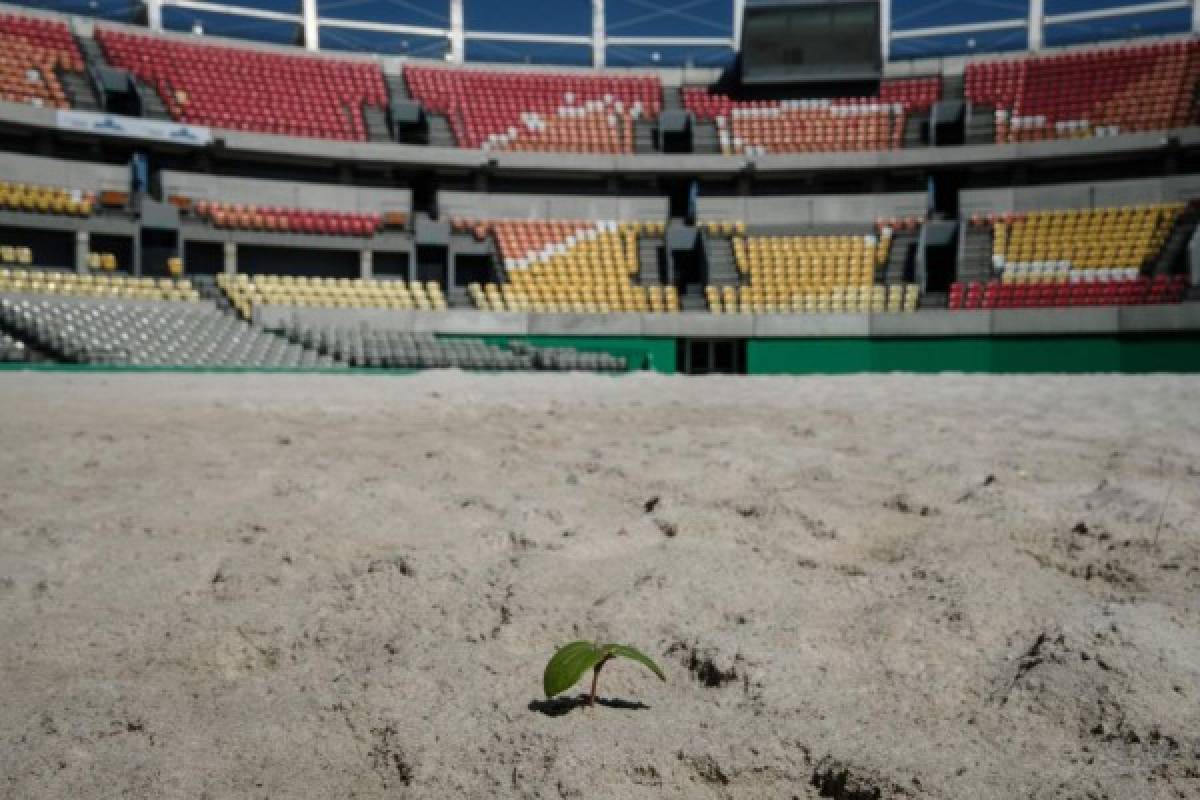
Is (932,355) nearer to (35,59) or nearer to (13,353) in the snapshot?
(13,353)

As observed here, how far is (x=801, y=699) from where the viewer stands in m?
2.09

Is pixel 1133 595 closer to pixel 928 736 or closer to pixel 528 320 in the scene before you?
pixel 928 736

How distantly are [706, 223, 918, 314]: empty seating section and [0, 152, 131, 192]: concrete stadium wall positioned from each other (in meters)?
19.7

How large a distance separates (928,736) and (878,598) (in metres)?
0.74

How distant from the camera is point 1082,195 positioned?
94.6 ft

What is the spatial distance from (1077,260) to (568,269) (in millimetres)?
16283

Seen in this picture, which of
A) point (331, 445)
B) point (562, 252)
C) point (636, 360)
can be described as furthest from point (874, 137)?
point (331, 445)

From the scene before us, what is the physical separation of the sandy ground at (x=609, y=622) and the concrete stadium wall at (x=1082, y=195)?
27692 mm

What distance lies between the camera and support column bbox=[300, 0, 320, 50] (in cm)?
3391

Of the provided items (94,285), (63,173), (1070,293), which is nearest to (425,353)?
(94,285)

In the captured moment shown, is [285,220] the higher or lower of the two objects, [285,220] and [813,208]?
the lower

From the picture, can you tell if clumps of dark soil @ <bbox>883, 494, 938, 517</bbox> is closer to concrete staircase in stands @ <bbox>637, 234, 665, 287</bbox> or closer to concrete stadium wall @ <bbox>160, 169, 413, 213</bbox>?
concrete staircase in stands @ <bbox>637, 234, 665, 287</bbox>

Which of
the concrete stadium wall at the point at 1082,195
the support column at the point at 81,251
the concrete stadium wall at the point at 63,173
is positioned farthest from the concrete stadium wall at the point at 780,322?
the concrete stadium wall at the point at 63,173

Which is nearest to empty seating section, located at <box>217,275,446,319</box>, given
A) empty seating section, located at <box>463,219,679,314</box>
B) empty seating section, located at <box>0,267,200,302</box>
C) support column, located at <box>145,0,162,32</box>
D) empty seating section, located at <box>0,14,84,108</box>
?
empty seating section, located at <box>0,267,200,302</box>
